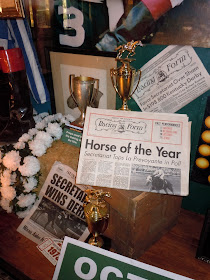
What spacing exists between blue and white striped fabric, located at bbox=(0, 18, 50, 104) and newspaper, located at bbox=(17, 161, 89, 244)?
54cm

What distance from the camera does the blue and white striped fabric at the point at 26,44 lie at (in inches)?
51.9

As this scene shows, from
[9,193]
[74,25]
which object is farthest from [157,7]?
[9,193]

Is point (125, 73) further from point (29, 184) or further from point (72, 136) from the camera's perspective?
point (29, 184)

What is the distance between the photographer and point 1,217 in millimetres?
1245

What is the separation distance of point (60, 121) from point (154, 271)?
0.85 meters

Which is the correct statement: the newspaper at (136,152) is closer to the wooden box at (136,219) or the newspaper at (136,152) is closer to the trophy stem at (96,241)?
the wooden box at (136,219)

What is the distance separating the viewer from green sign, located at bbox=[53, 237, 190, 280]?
0.73 metres

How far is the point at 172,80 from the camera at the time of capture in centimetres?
114

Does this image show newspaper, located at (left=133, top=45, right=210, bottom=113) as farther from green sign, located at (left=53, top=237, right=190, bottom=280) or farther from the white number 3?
green sign, located at (left=53, top=237, right=190, bottom=280)

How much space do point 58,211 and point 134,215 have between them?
0.43 meters

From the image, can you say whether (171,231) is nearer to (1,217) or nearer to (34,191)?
(34,191)

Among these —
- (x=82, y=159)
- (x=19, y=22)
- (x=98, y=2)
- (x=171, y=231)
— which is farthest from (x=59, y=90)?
(x=171, y=231)

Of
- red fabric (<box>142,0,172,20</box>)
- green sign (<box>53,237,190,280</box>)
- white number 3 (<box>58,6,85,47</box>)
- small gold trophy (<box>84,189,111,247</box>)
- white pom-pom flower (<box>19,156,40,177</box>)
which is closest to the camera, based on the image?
green sign (<box>53,237,190,280</box>)

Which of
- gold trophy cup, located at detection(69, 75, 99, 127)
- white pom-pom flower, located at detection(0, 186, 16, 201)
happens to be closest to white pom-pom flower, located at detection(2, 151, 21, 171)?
white pom-pom flower, located at detection(0, 186, 16, 201)
